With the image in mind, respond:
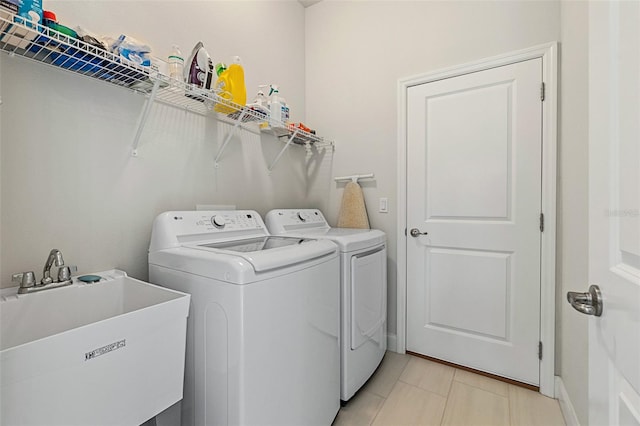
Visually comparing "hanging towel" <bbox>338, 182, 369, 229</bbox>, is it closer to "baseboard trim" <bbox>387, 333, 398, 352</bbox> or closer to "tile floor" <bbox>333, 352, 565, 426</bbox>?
"baseboard trim" <bbox>387, 333, 398, 352</bbox>

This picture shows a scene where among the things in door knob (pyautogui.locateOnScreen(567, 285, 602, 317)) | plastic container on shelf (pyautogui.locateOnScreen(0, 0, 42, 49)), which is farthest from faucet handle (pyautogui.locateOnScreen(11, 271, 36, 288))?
door knob (pyautogui.locateOnScreen(567, 285, 602, 317))

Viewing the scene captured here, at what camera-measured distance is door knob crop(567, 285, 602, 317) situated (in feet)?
1.95

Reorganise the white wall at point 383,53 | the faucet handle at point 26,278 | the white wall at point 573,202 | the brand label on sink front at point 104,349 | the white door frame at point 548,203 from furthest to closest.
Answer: the white wall at point 383,53 < the white door frame at point 548,203 < the white wall at point 573,202 < the faucet handle at point 26,278 < the brand label on sink front at point 104,349

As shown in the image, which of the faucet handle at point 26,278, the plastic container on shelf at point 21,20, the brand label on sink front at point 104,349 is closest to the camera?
the brand label on sink front at point 104,349

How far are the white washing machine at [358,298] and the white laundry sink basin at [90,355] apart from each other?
848 mm

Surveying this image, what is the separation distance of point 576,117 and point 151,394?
6.94ft

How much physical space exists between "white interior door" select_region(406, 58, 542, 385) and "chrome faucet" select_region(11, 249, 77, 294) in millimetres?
1993

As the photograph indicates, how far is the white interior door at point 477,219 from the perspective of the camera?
1.81 meters

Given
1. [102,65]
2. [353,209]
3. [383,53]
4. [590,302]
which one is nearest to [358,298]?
[353,209]

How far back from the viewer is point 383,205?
2.31 meters

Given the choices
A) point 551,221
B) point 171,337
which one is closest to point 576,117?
point 551,221

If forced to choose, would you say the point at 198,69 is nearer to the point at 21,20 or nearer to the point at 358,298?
the point at 21,20

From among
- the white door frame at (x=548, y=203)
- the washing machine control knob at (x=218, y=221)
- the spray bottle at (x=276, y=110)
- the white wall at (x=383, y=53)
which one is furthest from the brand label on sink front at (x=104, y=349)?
the white door frame at (x=548, y=203)

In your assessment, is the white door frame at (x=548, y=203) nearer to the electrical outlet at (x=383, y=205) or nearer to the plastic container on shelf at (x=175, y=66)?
the electrical outlet at (x=383, y=205)
